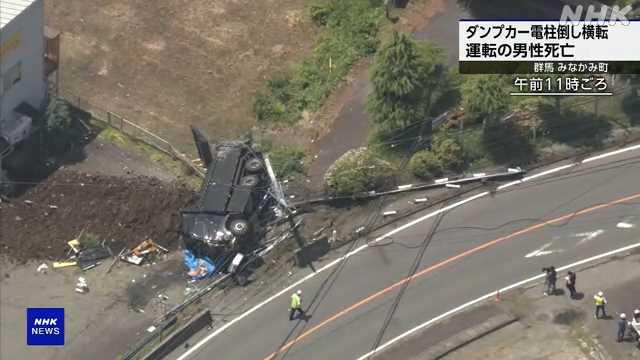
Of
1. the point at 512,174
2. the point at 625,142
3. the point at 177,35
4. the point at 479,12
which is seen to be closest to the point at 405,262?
the point at 512,174

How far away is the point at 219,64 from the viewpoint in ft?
206

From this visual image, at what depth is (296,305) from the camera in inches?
1839


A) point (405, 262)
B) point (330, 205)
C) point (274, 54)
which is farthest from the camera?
point (274, 54)

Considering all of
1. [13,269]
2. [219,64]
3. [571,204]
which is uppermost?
[219,64]

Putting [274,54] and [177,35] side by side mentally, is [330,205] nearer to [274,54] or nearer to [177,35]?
[274,54]

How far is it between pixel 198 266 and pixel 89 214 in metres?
6.71

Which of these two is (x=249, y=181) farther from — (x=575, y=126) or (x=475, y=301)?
(x=575, y=126)

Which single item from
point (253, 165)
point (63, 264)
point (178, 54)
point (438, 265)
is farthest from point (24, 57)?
point (438, 265)

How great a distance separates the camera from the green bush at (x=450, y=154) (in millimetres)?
52469

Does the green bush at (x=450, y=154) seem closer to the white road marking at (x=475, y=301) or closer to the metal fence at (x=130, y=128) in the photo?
the white road marking at (x=475, y=301)

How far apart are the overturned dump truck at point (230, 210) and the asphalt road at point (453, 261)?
3592mm

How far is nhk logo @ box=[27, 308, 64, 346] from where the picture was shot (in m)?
48.2

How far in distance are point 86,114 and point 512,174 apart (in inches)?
Result: 919

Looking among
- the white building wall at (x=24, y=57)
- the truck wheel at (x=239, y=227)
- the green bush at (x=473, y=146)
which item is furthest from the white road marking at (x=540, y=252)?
the white building wall at (x=24, y=57)
